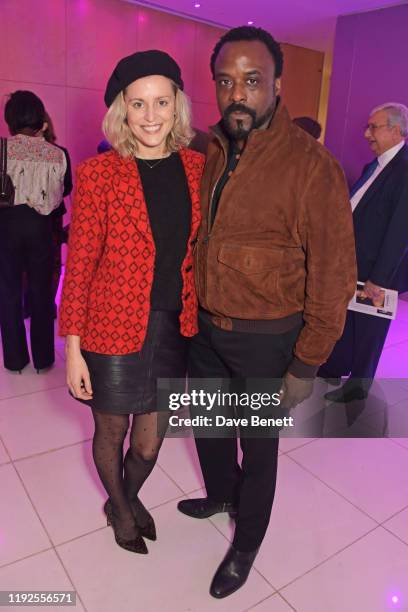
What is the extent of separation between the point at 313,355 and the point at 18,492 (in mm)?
1425

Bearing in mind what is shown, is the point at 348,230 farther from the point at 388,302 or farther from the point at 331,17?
the point at 331,17

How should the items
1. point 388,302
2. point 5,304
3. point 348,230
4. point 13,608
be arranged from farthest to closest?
point 5,304
point 388,302
point 13,608
point 348,230

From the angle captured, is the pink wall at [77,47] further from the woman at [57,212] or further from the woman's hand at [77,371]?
the woman's hand at [77,371]

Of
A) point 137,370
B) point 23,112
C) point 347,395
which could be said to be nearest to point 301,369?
point 137,370

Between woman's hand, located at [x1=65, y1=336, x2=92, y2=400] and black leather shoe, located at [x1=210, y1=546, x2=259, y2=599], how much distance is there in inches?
29.6

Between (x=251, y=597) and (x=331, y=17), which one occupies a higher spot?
(x=331, y=17)

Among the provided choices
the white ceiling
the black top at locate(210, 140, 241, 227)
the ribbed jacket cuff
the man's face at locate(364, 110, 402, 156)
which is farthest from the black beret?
the white ceiling

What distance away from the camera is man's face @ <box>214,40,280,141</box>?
1268 millimetres

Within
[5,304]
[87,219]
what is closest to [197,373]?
[87,219]

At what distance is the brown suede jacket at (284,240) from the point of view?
1.29 metres

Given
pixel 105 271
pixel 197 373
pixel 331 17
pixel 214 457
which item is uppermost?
pixel 331 17

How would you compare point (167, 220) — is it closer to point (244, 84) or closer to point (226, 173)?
point (226, 173)

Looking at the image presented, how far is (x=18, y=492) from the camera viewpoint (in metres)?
2.05

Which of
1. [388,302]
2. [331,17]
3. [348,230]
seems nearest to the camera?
[348,230]
